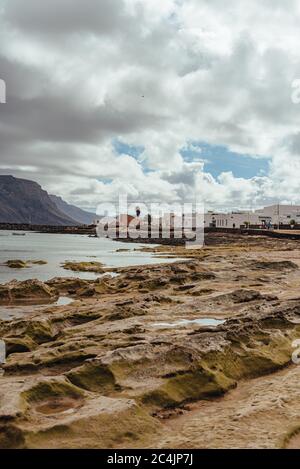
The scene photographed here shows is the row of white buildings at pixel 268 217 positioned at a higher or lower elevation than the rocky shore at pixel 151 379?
higher

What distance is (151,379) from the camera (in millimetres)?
10328

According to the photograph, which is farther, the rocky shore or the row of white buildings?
the row of white buildings

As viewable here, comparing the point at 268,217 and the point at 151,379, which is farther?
the point at 268,217

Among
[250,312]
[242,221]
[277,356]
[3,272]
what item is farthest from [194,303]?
[242,221]

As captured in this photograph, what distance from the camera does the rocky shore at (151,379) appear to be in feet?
25.8

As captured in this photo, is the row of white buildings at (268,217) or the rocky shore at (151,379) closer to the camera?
the rocky shore at (151,379)

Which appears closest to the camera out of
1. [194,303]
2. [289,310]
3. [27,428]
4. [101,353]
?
[27,428]

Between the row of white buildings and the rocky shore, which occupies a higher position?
the row of white buildings

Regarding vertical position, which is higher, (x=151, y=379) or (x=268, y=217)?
(x=268, y=217)

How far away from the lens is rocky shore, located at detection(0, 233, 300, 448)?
7871 mm
